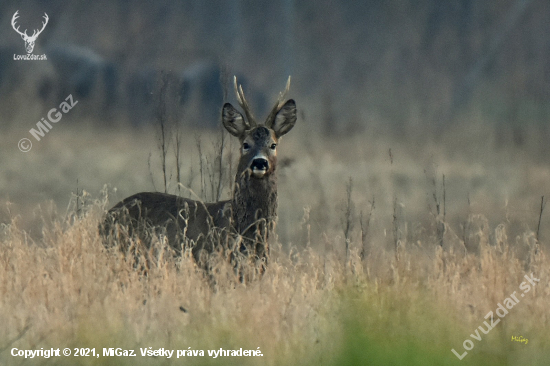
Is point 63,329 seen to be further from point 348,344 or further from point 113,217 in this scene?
point 113,217

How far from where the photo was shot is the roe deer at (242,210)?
23.3 ft

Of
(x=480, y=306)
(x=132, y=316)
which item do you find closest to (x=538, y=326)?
(x=480, y=306)

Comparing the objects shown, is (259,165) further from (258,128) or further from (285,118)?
(285,118)

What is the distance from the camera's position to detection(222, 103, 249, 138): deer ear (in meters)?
7.69

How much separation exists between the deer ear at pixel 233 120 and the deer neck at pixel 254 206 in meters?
0.66

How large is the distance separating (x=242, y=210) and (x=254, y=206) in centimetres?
14

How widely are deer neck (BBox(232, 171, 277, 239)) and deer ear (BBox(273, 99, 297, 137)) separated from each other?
0.67 metres

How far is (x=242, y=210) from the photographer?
730 centimetres

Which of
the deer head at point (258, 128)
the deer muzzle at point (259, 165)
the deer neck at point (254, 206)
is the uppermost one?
the deer head at point (258, 128)

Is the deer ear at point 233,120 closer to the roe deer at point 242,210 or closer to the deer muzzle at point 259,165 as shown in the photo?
the roe deer at point 242,210

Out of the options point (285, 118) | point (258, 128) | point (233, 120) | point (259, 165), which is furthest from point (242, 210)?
point (285, 118)

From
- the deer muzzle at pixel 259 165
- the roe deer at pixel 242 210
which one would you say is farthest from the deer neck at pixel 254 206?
the deer muzzle at pixel 259 165

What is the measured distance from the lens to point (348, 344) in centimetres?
420

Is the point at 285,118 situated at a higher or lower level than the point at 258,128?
higher
